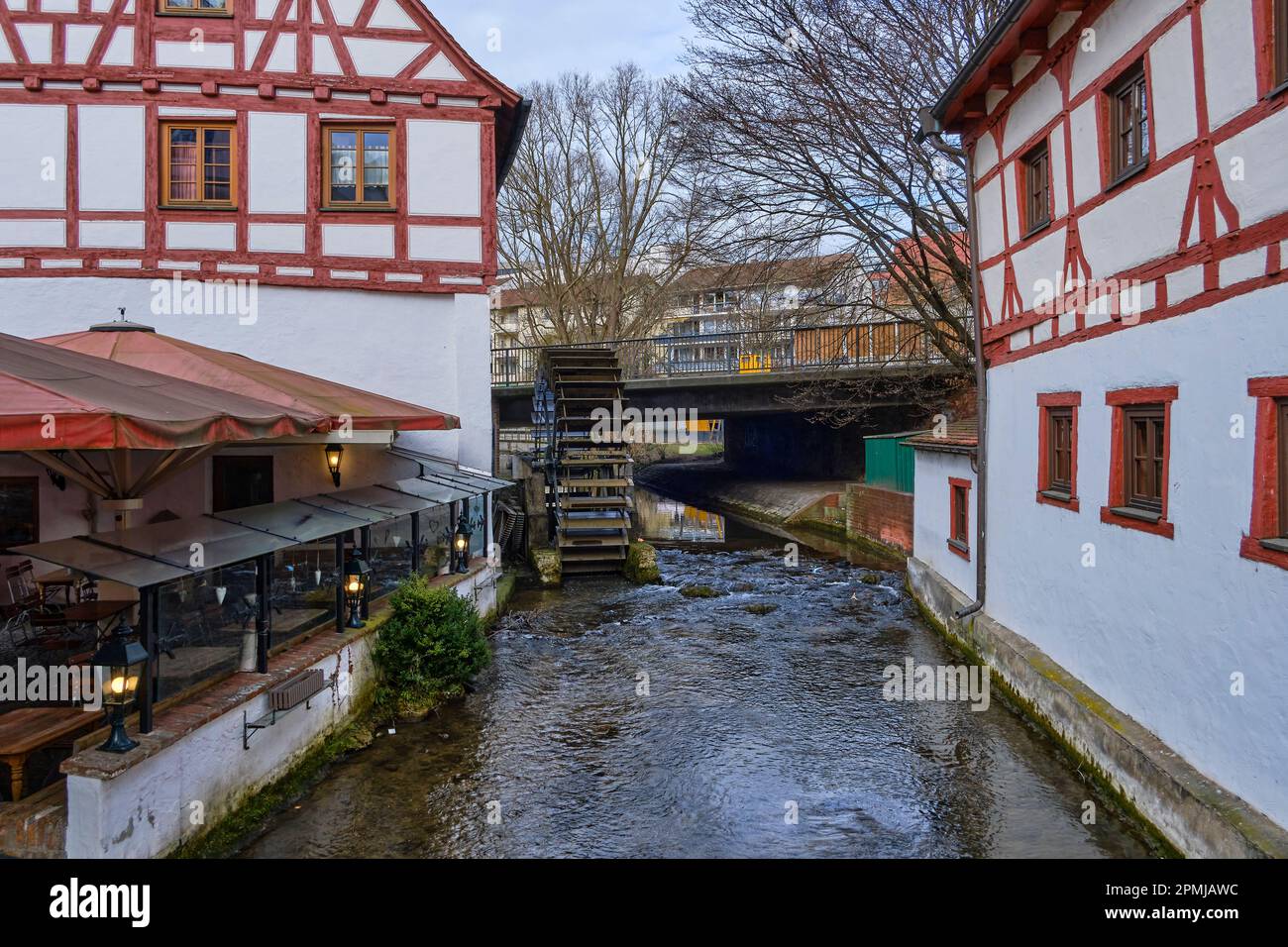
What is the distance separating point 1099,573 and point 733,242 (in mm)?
10853

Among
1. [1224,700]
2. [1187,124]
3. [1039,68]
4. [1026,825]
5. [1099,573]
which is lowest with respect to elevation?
[1026,825]

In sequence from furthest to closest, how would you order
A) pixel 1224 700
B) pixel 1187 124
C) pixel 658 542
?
pixel 658 542 < pixel 1187 124 < pixel 1224 700

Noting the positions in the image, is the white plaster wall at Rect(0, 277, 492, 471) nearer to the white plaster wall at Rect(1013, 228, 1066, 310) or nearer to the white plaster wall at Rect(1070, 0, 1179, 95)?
the white plaster wall at Rect(1013, 228, 1066, 310)

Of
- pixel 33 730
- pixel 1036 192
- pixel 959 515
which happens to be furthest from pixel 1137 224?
pixel 33 730

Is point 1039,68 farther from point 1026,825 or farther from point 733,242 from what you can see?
point 733,242

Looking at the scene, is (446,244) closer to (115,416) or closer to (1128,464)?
(115,416)

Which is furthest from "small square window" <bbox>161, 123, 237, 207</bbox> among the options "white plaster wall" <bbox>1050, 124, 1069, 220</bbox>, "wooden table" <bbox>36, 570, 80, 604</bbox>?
"white plaster wall" <bbox>1050, 124, 1069, 220</bbox>

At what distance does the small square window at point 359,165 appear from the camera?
42.5 ft

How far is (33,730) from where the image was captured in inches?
208

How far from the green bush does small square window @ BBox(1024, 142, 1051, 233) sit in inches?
273

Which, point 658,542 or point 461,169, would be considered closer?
point 461,169

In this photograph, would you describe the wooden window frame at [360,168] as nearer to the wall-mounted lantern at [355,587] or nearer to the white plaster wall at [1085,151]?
the wall-mounted lantern at [355,587]
